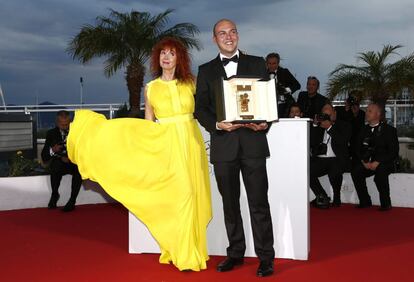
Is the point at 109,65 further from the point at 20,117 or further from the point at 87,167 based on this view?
the point at 87,167

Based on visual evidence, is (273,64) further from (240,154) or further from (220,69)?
(240,154)

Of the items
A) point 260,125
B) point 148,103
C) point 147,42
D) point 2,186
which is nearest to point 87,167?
point 148,103

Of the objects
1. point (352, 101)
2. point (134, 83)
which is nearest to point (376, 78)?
point (352, 101)

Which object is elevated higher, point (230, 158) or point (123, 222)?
point (230, 158)

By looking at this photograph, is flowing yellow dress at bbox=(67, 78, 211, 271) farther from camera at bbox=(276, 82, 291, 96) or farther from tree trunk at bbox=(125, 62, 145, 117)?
tree trunk at bbox=(125, 62, 145, 117)

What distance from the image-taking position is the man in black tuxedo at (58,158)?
8.05 m

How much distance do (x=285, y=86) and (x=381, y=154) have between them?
1.64 m

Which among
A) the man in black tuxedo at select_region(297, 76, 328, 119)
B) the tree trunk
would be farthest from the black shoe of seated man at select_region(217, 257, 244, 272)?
the tree trunk

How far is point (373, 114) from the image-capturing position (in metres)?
7.76

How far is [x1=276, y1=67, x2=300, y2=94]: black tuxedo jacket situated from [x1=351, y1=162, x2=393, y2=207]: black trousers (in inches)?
58.9

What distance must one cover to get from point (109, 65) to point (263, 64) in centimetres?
1296

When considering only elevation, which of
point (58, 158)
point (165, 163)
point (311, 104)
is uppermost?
point (311, 104)

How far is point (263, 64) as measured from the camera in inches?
171

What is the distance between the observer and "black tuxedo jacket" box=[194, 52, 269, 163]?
4.22 m
